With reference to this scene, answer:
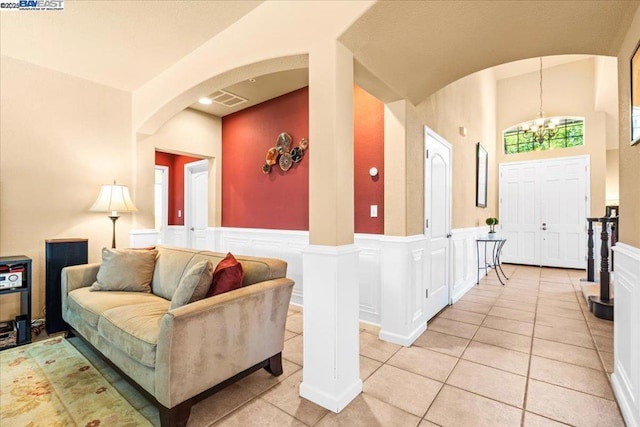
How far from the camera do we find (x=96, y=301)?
93.7 inches

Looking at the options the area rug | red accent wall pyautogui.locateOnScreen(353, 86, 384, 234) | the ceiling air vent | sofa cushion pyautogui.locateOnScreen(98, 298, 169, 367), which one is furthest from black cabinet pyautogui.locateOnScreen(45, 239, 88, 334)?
red accent wall pyautogui.locateOnScreen(353, 86, 384, 234)

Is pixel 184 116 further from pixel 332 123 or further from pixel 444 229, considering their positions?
pixel 444 229

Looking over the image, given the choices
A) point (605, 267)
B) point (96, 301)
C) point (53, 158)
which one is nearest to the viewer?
point (96, 301)

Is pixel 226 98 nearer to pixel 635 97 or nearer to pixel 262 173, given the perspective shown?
pixel 262 173

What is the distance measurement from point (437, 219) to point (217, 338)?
267cm

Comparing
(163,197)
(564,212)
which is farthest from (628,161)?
(163,197)

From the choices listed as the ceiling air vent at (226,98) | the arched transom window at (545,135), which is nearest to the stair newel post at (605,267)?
the arched transom window at (545,135)

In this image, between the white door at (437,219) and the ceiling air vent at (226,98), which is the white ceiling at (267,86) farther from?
the white door at (437,219)

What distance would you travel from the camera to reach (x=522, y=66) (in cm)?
670

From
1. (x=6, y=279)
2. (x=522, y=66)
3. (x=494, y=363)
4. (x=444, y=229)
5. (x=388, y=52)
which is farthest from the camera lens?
(x=522, y=66)

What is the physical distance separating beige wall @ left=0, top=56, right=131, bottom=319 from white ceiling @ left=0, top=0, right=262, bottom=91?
288 mm

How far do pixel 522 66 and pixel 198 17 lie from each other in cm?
711

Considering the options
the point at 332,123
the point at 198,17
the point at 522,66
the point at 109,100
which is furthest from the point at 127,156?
the point at 522,66

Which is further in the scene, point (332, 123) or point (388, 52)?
point (388, 52)
